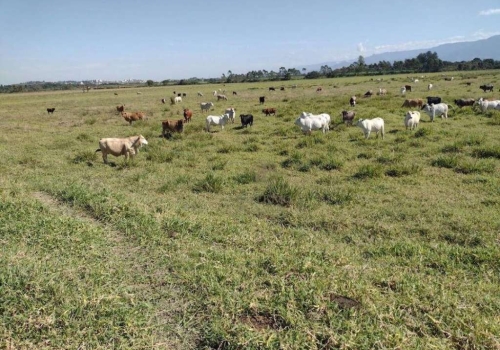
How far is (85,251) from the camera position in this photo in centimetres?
439

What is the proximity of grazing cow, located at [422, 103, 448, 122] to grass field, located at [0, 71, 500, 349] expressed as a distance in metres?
7.33

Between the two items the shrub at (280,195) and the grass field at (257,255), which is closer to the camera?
the grass field at (257,255)

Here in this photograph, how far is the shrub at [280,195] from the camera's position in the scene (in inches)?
268

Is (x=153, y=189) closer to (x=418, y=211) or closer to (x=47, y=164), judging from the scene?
(x=47, y=164)

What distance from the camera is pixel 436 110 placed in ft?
55.2

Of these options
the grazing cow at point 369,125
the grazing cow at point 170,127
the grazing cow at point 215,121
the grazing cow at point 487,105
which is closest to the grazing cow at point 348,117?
the grazing cow at point 369,125

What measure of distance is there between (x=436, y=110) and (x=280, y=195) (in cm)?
1360

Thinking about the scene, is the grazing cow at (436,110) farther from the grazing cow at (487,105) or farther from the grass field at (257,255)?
the grass field at (257,255)

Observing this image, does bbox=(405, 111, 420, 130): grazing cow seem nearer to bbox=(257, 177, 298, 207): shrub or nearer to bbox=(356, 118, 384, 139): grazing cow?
bbox=(356, 118, 384, 139): grazing cow

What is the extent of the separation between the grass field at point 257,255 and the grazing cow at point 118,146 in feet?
2.77

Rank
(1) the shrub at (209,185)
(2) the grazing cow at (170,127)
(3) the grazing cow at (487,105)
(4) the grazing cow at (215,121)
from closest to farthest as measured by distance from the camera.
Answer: (1) the shrub at (209,185)
(2) the grazing cow at (170,127)
(4) the grazing cow at (215,121)
(3) the grazing cow at (487,105)

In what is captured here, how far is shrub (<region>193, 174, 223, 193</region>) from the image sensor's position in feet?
25.3

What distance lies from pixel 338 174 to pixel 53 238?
6.50 meters

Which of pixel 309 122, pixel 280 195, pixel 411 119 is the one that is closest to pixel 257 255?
pixel 280 195
